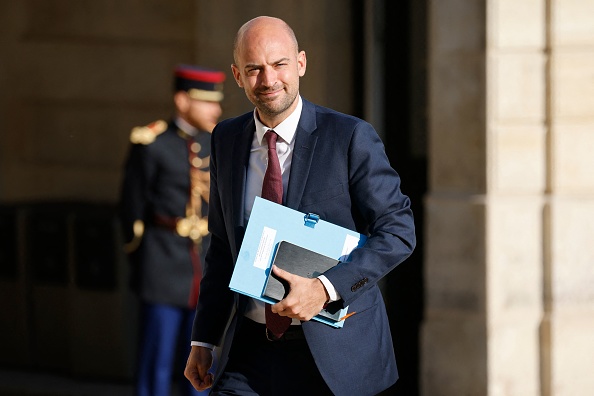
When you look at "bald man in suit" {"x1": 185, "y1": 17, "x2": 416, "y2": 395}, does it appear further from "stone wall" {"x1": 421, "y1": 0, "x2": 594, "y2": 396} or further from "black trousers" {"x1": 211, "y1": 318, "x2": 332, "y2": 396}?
"stone wall" {"x1": 421, "y1": 0, "x2": 594, "y2": 396}

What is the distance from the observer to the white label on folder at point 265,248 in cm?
352

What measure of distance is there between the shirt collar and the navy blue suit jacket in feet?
0.07

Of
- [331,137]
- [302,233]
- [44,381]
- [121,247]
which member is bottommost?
[44,381]

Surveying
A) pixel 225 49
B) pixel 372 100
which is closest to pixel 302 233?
pixel 372 100

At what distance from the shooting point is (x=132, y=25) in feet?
28.2

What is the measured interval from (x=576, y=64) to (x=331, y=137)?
3.12 m

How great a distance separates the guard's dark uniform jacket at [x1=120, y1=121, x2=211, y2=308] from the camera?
21.4 feet

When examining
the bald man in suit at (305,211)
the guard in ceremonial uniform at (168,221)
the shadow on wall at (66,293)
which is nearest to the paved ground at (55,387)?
the shadow on wall at (66,293)

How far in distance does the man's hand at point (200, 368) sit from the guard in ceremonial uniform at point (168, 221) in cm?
261

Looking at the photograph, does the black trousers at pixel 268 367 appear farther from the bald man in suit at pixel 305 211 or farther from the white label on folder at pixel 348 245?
the white label on folder at pixel 348 245

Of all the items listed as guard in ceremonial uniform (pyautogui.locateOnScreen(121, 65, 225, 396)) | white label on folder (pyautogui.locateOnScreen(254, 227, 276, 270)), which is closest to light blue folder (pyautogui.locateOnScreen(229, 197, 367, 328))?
white label on folder (pyautogui.locateOnScreen(254, 227, 276, 270))

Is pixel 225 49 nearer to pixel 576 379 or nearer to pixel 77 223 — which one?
pixel 77 223

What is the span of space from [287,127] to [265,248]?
401 millimetres

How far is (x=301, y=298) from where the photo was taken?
11.2ft
